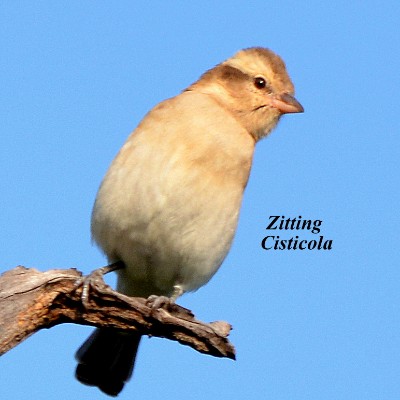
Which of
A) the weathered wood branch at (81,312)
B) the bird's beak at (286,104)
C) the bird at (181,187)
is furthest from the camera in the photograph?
the bird's beak at (286,104)

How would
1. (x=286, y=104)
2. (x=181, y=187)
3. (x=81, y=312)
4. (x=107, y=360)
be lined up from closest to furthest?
(x=81, y=312)
(x=181, y=187)
(x=286, y=104)
(x=107, y=360)

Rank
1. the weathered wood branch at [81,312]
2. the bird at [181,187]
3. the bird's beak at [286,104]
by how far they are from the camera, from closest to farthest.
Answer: the weathered wood branch at [81,312] < the bird at [181,187] < the bird's beak at [286,104]

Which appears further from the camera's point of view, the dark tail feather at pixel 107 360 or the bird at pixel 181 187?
the dark tail feather at pixel 107 360

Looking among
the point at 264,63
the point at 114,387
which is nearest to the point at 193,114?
the point at 264,63

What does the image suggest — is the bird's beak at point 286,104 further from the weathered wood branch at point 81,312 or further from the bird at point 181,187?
the weathered wood branch at point 81,312

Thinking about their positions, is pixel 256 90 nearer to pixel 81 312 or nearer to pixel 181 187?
pixel 181 187

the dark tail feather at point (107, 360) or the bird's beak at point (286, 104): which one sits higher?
the bird's beak at point (286, 104)

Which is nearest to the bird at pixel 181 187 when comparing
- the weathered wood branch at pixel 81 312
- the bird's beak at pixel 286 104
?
the bird's beak at pixel 286 104

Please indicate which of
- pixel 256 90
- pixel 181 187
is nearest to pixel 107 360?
pixel 181 187
